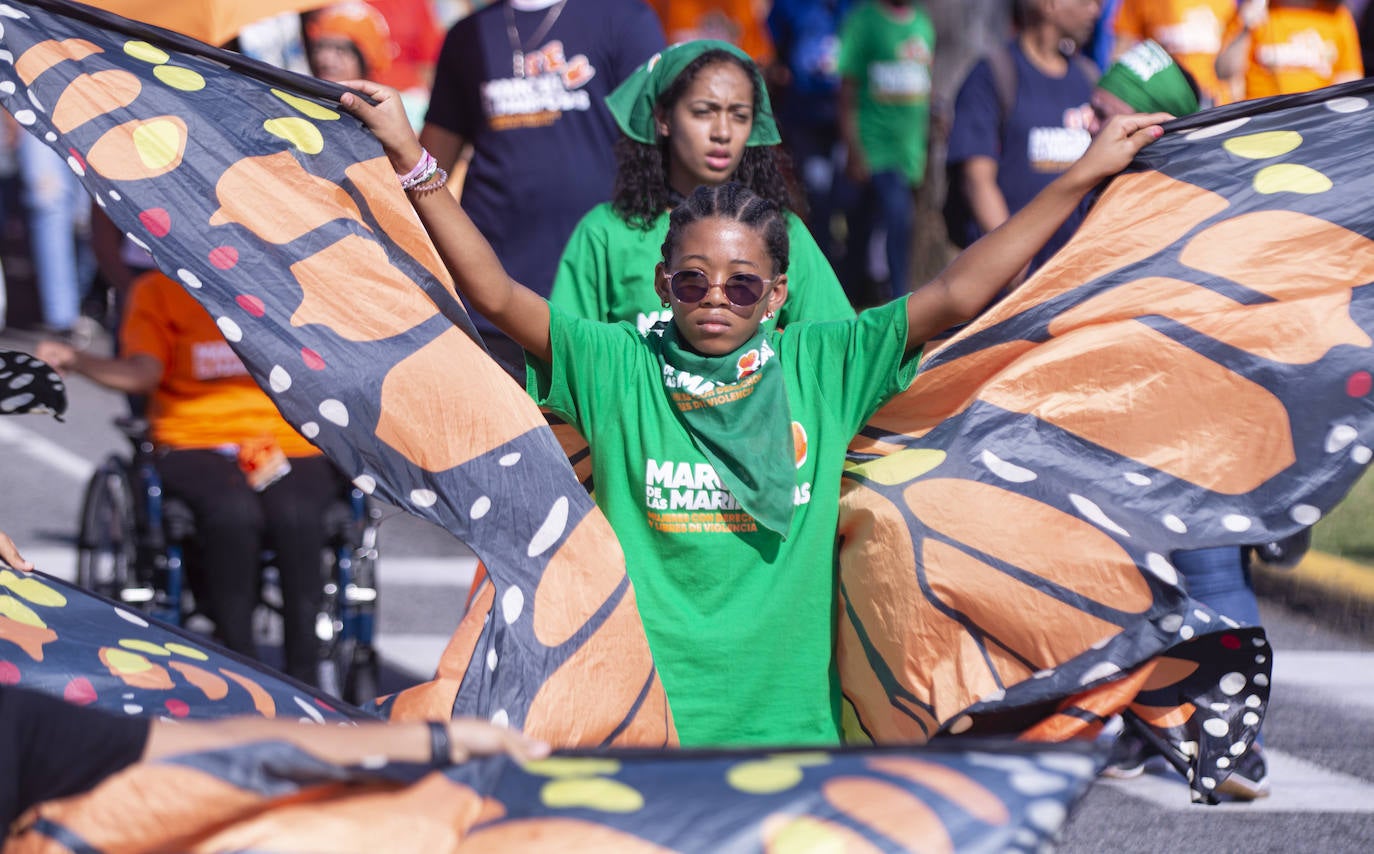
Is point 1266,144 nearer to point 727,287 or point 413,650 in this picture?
point 727,287

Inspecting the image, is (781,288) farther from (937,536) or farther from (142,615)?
(142,615)

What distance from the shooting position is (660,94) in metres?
4.50

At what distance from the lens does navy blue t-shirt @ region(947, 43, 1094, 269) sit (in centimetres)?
621

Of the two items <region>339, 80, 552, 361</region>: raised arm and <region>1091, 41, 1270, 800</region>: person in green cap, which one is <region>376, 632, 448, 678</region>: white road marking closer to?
<region>1091, 41, 1270, 800</region>: person in green cap

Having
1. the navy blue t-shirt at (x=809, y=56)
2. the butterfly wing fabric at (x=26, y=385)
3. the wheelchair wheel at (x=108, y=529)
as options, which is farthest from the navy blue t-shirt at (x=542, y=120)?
the navy blue t-shirt at (x=809, y=56)

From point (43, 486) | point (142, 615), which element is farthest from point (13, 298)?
point (142, 615)

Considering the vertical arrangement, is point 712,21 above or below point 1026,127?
above

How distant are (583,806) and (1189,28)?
681cm

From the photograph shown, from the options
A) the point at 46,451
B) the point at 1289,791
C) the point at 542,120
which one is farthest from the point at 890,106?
the point at 1289,791

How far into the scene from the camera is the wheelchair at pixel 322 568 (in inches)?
210

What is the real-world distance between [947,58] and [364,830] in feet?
35.8

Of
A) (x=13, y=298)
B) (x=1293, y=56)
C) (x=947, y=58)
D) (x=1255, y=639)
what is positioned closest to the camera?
(x=1255, y=639)

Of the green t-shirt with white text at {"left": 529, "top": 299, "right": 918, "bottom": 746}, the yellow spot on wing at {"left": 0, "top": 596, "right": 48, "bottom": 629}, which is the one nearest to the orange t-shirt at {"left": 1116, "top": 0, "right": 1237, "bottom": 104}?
the green t-shirt with white text at {"left": 529, "top": 299, "right": 918, "bottom": 746}

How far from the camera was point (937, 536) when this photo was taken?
11.8ft
